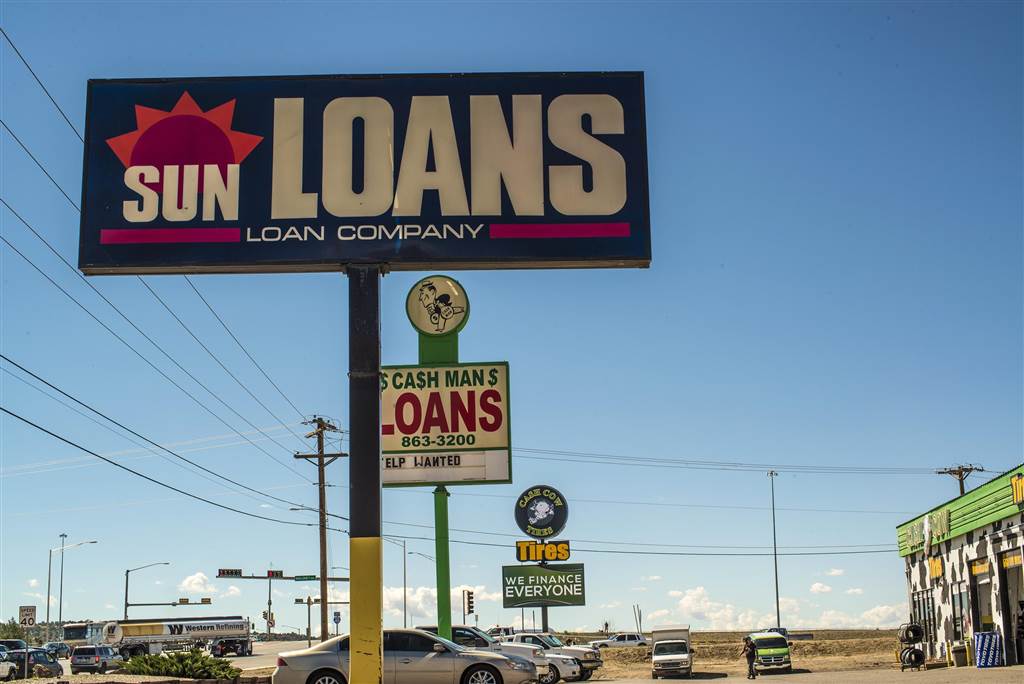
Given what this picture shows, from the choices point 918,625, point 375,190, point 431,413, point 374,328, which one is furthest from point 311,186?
point 918,625

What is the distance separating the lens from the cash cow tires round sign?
5188cm

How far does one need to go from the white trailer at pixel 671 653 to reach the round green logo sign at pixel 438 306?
2605cm

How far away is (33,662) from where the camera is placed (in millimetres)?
55688

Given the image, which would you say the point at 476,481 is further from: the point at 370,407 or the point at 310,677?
the point at 370,407

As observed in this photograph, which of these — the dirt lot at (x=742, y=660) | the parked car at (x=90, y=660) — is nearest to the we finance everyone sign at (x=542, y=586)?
the dirt lot at (x=742, y=660)

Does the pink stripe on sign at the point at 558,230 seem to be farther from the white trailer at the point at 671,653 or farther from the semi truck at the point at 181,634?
the semi truck at the point at 181,634

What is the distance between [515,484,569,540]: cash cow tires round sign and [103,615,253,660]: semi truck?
3018 centimetres

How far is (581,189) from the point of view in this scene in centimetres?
1270

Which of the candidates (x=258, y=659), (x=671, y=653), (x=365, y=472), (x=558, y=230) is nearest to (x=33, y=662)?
(x=258, y=659)

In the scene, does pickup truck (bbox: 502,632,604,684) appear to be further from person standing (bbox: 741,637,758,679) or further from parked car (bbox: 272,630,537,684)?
parked car (bbox: 272,630,537,684)

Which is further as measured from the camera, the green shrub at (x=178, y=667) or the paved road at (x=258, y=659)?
the paved road at (x=258, y=659)

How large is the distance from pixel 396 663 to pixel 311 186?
44.2ft

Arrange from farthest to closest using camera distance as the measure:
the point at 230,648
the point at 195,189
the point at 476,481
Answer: the point at 230,648, the point at 476,481, the point at 195,189

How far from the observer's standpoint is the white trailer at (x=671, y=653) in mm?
50406
